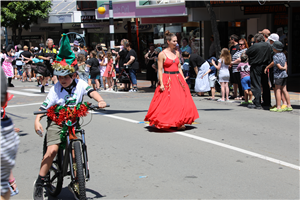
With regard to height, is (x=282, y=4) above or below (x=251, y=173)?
above

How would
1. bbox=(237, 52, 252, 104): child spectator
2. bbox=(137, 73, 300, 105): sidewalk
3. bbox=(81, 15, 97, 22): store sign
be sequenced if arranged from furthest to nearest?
bbox=(81, 15, 97, 22): store sign < bbox=(137, 73, 300, 105): sidewalk < bbox=(237, 52, 252, 104): child spectator

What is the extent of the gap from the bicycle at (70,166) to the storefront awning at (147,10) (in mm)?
13690

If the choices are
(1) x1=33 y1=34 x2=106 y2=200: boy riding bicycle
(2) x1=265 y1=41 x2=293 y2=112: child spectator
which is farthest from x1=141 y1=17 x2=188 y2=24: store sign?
(1) x1=33 y1=34 x2=106 y2=200: boy riding bicycle

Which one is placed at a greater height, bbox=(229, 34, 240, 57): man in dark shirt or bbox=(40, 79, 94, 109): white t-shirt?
bbox=(229, 34, 240, 57): man in dark shirt

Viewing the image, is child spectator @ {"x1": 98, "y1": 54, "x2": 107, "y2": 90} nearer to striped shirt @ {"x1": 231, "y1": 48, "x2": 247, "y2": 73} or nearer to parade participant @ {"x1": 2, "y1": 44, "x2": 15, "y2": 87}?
parade participant @ {"x1": 2, "y1": 44, "x2": 15, "y2": 87}

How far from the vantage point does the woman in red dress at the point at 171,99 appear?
326 inches

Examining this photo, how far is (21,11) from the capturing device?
32.1 meters

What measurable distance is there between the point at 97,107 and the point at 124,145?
2.79 meters

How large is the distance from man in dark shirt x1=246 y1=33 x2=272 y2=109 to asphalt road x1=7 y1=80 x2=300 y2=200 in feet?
2.94

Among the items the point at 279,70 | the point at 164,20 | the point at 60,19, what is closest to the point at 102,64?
the point at 164,20

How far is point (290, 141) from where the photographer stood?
24.7ft

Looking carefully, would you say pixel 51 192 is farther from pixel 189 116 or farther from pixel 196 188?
pixel 189 116

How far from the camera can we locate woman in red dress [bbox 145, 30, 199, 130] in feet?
27.2

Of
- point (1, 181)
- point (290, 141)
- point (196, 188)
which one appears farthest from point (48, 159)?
point (290, 141)
